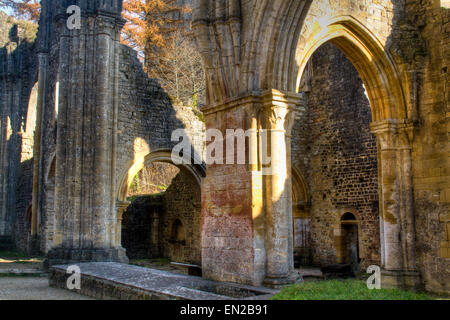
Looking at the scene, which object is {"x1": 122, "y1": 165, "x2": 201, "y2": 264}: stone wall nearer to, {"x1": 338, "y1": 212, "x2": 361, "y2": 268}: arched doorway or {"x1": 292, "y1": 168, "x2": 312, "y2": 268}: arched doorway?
{"x1": 292, "y1": 168, "x2": 312, "y2": 268}: arched doorway

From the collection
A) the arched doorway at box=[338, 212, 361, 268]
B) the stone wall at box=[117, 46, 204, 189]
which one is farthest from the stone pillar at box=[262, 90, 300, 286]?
the arched doorway at box=[338, 212, 361, 268]

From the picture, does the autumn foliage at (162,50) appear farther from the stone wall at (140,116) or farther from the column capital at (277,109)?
the column capital at (277,109)

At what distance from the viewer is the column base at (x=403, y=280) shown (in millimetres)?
8078

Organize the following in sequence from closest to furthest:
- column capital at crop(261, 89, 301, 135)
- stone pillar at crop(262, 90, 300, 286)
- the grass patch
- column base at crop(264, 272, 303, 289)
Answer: the grass patch < column base at crop(264, 272, 303, 289) < stone pillar at crop(262, 90, 300, 286) < column capital at crop(261, 89, 301, 135)

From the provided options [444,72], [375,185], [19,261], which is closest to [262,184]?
[444,72]

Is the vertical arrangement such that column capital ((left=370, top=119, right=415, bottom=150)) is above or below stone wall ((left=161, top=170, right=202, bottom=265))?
above

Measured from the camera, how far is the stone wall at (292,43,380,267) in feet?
46.0

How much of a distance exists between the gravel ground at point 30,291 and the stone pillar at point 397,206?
5.01 meters

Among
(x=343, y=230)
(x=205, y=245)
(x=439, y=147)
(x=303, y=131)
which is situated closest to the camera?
(x=205, y=245)

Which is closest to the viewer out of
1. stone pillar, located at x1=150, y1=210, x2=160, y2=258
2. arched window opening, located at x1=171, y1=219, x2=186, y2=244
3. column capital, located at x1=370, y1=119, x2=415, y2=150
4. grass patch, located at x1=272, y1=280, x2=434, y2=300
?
grass patch, located at x1=272, y1=280, x2=434, y2=300

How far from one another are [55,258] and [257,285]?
681 cm
